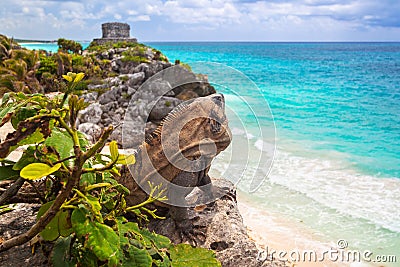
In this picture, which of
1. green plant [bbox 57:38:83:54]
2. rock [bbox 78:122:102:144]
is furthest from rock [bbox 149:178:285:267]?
green plant [bbox 57:38:83:54]

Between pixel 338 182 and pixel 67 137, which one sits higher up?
pixel 67 137

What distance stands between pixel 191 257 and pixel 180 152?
3.97ft

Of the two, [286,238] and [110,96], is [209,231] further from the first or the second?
[110,96]

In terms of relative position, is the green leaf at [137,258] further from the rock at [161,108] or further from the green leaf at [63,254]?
the rock at [161,108]

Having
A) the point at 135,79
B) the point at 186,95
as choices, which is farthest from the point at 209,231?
the point at 135,79

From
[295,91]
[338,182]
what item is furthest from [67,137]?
[295,91]

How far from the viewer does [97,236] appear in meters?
1.39

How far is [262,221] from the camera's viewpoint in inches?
289

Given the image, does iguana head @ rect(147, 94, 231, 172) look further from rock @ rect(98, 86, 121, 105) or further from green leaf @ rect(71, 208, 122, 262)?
rock @ rect(98, 86, 121, 105)

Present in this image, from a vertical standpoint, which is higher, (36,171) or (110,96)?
(36,171)

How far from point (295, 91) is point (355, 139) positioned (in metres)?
17.2

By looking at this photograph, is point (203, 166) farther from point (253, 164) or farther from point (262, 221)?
point (253, 164)

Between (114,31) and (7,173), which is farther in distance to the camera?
(114,31)

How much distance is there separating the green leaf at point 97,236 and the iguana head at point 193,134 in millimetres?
1604
